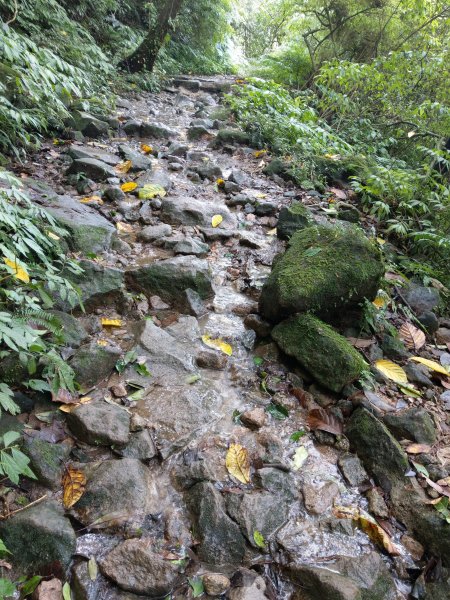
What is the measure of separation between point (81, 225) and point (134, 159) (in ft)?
8.63

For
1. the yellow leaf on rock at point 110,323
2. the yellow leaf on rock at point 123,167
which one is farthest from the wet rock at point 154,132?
the yellow leaf on rock at point 110,323

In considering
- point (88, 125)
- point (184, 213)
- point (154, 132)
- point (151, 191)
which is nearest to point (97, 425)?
point (184, 213)

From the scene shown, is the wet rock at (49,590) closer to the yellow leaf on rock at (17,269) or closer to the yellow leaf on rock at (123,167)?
the yellow leaf on rock at (17,269)

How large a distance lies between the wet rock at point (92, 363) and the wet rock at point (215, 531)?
1017mm

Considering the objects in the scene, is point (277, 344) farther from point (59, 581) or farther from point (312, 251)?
point (59, 581)

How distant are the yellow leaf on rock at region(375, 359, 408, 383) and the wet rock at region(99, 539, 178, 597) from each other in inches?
84.7

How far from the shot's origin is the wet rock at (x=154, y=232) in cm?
459

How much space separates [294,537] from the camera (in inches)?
88.0

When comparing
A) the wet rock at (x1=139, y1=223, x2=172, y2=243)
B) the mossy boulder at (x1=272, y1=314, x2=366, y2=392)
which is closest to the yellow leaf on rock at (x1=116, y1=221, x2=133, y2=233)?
the wet rock at (x1=139, y1=223, x2=172, y2=243)

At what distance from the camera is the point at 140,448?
8.03 feet

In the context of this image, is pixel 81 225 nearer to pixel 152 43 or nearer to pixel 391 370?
pixel 391 370

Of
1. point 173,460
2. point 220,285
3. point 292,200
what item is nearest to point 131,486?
point 173,460

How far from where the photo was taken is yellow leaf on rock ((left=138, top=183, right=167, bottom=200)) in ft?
17.7

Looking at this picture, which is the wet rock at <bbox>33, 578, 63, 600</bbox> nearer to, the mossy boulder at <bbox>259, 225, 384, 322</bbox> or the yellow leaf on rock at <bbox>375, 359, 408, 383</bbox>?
the mossy boulder at <bbox>259, 225, 384, 322</bbox>
